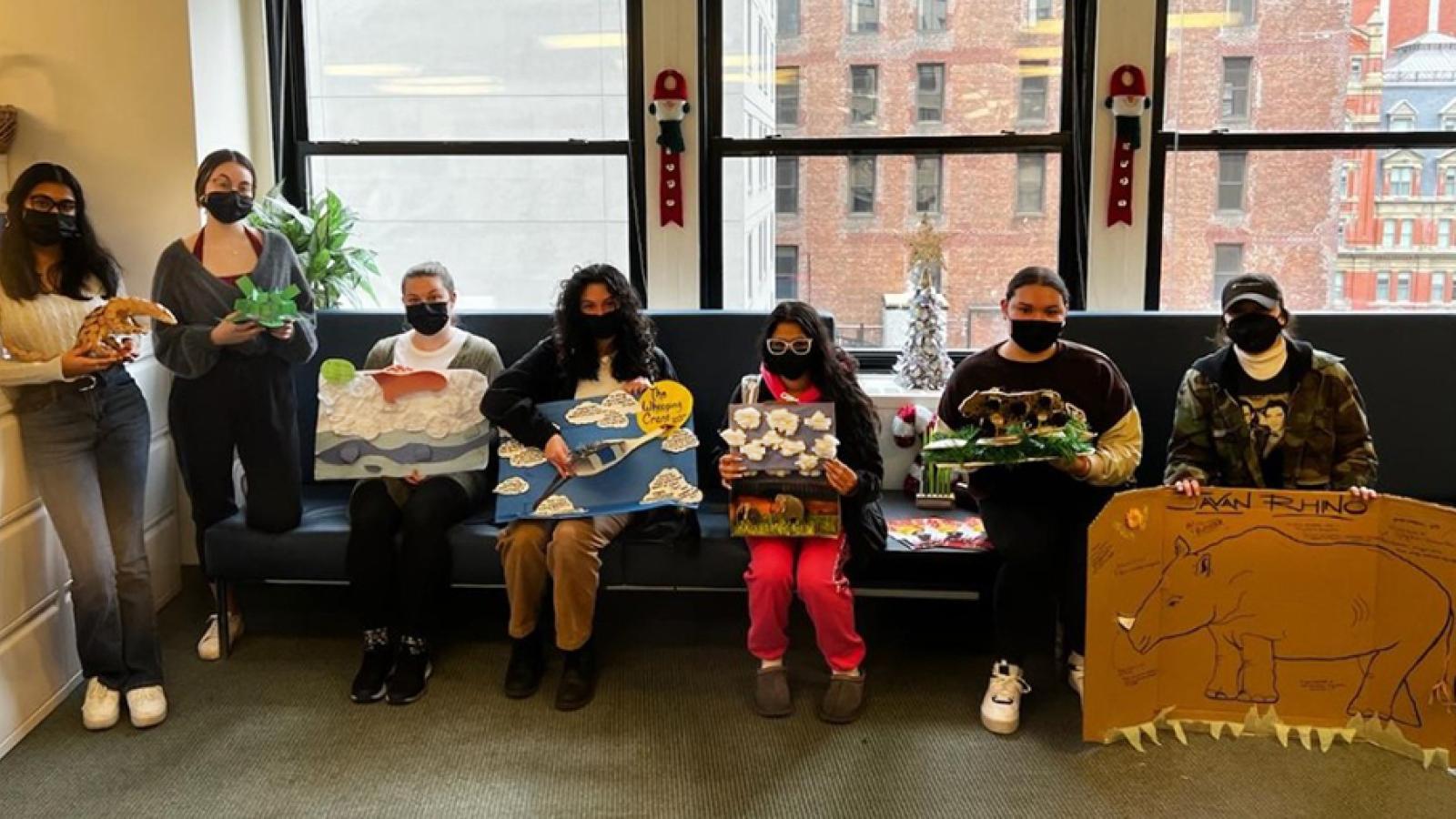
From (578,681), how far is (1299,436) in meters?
1.99

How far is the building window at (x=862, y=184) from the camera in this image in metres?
4.08

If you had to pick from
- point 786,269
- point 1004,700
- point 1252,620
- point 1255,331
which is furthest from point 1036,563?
point 786,269

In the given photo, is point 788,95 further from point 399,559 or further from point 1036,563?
point 399,559

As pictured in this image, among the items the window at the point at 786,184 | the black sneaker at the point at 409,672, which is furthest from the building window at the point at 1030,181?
the black sneaker at the point at 409,672

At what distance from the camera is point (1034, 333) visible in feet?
10.0

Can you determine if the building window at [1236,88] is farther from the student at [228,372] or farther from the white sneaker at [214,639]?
the white sneaker at [214,639]

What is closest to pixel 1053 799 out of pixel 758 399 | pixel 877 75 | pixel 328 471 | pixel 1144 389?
pixel 758 399

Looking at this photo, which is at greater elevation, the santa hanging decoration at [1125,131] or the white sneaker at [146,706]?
the santa hanging decoration at [1125,131]

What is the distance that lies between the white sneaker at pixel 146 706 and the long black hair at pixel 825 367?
5.94 feet

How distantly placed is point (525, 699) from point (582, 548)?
17.5 inches

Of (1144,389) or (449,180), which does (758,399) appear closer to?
(1144,389)

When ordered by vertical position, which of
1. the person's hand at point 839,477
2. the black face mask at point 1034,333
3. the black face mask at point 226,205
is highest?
the black face mask at point 226,205

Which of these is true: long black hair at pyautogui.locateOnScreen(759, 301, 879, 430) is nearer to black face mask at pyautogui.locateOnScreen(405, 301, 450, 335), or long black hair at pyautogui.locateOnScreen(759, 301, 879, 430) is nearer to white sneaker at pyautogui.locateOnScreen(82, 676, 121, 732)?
black face mask at pyautogui.locateOnScreen(405, 301, 450, 335)

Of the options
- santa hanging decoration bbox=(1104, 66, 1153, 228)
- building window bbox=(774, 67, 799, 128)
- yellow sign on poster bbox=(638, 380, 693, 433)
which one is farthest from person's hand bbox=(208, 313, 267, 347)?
santa hanging decoration bbox=(1104, 66, 1153, 228)
